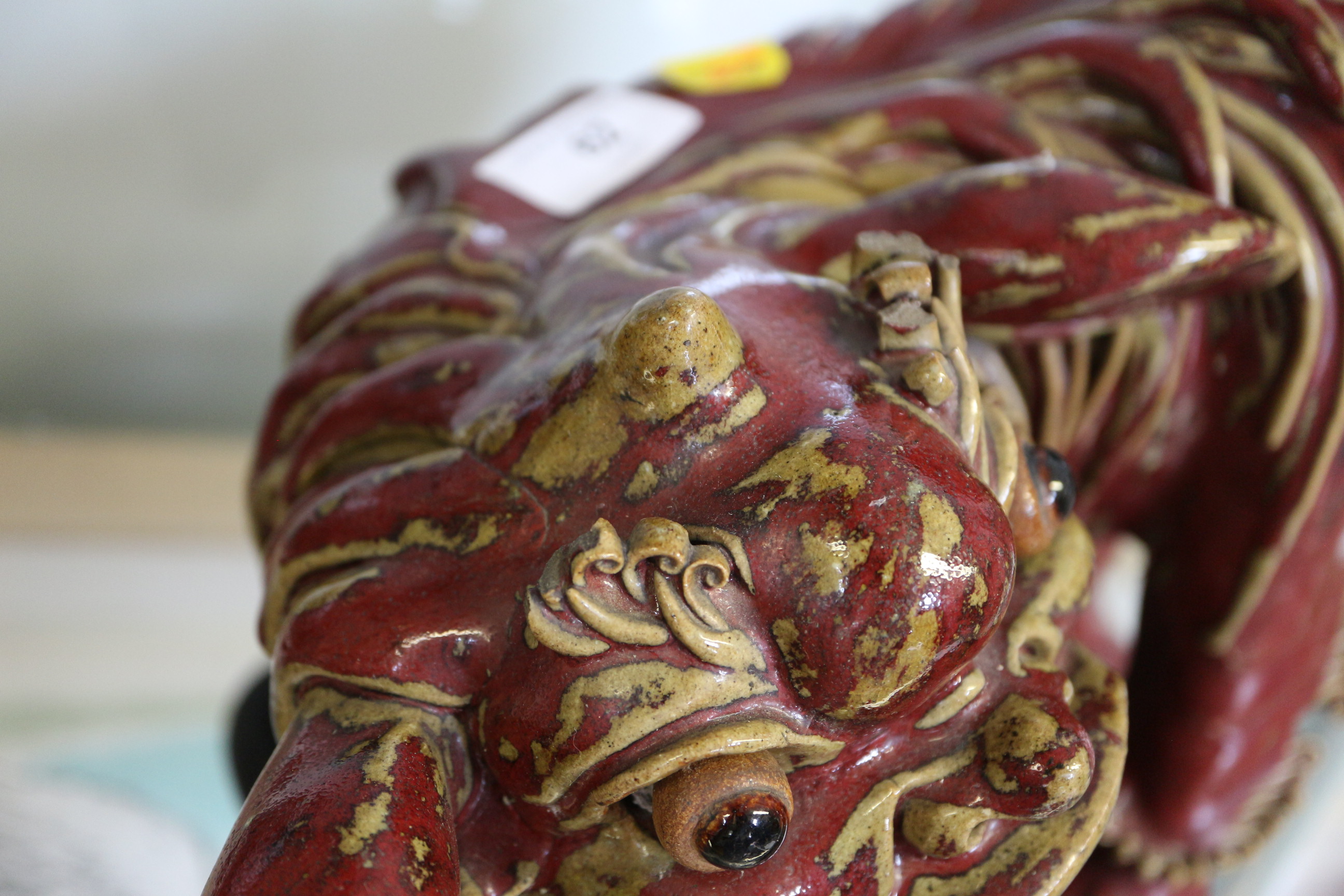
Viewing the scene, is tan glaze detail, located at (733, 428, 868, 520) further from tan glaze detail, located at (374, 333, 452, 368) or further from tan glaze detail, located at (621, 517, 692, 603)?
tan glaze detail, located at (374, 333, 452, 368)

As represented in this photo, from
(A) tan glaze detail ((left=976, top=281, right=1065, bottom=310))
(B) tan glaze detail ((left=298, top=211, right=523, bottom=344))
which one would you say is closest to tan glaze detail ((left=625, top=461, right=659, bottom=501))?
(A) tan glaze detail ((left=976, top=281, right=1065, bottom=310))

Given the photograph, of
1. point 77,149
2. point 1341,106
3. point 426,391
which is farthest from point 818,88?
point 77,149

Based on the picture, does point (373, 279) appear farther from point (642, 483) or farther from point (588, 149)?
point (642, 483)

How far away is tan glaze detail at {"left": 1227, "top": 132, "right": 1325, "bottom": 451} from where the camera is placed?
707 mm

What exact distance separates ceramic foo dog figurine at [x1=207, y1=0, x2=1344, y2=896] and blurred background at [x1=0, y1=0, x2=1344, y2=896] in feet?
1.34

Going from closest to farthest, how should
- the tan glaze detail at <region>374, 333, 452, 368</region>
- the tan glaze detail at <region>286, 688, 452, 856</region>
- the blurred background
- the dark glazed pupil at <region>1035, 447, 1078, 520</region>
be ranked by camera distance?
the tan glaze detail at <region>286, 688, 452, 856</region>, the dark glazed pupil at <region>1035, 447, 1078, 520</region>, the tan glaze detail at <region>374, 333, 452, 368</region>, the blurred background

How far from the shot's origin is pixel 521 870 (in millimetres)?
446

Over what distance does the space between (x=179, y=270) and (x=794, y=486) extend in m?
1.36

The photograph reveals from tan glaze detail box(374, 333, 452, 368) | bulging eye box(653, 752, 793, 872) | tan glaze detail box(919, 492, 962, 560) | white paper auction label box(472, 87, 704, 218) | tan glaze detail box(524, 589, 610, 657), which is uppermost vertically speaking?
tan glaze detail box(919, 492, 962, 560)

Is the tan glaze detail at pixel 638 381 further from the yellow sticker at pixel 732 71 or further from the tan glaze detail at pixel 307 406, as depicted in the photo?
the yellow sticker at pixel 732 71

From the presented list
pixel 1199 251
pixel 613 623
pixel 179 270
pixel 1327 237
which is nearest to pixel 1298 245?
pixel 1327 237

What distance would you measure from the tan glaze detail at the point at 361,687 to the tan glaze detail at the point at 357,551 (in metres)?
0.03

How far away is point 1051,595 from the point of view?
1.67 feet

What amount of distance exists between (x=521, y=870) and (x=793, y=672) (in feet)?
0.42
